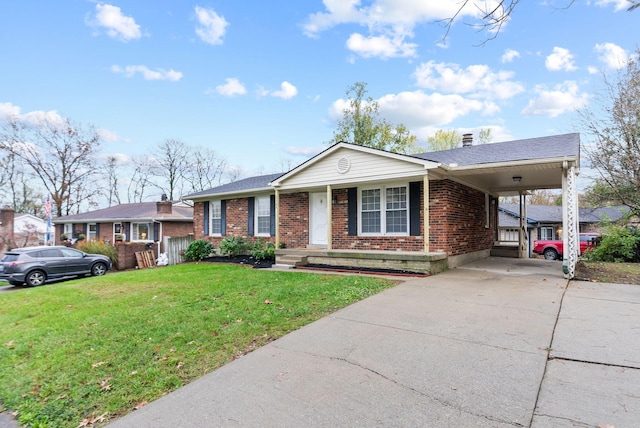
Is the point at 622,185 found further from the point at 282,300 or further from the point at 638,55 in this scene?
the point at 282,300

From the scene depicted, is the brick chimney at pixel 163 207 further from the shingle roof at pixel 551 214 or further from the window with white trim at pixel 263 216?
the shingle roof at pixel 551 214

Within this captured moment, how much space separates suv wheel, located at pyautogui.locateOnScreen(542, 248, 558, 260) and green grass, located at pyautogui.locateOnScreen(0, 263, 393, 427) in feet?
56.4

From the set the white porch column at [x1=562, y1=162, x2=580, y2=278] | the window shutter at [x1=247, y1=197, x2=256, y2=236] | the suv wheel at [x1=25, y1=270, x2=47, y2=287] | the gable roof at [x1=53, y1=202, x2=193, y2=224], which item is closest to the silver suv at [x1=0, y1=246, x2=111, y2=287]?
the suv wheel at [x1=25, y1=270, x2=47, y2=287]

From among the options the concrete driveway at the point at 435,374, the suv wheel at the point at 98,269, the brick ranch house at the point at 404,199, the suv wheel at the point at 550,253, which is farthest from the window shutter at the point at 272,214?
the suv wheel at the point at 550,253

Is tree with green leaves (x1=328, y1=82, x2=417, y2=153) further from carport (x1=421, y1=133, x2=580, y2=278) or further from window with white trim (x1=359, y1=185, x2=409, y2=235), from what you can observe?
window with white trim (x1=359, y1=185, x2=409, y2=235)

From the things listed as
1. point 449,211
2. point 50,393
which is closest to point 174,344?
point 50,393

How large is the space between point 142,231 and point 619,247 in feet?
84.2

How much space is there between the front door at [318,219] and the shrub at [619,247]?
449 inches

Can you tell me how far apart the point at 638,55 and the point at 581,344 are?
17516mm

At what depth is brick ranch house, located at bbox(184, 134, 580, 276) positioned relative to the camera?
8.80 metres

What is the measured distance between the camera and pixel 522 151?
8.95 metres

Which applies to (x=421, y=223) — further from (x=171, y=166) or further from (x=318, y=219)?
(x=171, y=166)

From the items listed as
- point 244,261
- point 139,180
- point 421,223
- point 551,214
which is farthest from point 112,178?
point 551,214

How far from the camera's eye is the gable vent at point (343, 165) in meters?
10.4
